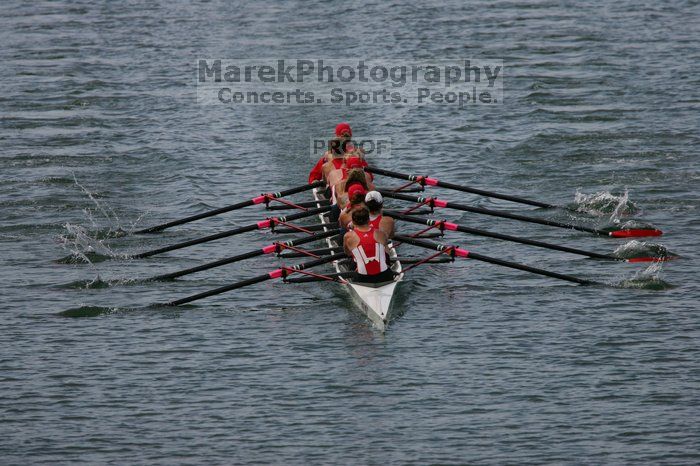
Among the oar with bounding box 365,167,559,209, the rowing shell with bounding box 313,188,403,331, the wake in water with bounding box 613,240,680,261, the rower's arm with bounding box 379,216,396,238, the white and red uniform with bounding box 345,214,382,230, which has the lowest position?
the wake in water with bounding box 613,240,680,261

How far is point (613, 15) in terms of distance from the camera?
163ft

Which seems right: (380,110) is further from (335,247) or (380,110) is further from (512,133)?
(335,247)

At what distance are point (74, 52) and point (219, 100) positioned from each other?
9507 millimetres

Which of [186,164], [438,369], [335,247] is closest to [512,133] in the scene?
[186,164]

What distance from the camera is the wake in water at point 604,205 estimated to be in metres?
27.8

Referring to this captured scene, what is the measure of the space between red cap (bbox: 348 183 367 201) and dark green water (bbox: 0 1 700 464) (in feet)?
7.00

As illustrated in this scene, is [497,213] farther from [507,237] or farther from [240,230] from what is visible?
[240,230]

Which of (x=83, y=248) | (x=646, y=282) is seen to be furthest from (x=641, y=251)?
(x=83, y=248)

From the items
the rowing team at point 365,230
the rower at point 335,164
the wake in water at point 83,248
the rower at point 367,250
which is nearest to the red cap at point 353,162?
the rower at point 335,164

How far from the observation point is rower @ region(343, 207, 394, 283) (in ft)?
69.8

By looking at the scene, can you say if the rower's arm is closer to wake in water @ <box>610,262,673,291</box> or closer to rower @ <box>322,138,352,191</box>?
rower @ <box>322,138,352,191</box>

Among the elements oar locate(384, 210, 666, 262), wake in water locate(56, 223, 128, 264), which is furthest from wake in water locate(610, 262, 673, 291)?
wake in water locate(56, 223, 128, 264)

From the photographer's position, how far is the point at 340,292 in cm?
2319

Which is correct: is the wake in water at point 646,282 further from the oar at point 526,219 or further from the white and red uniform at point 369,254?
the white and red uniform at point 369,254
